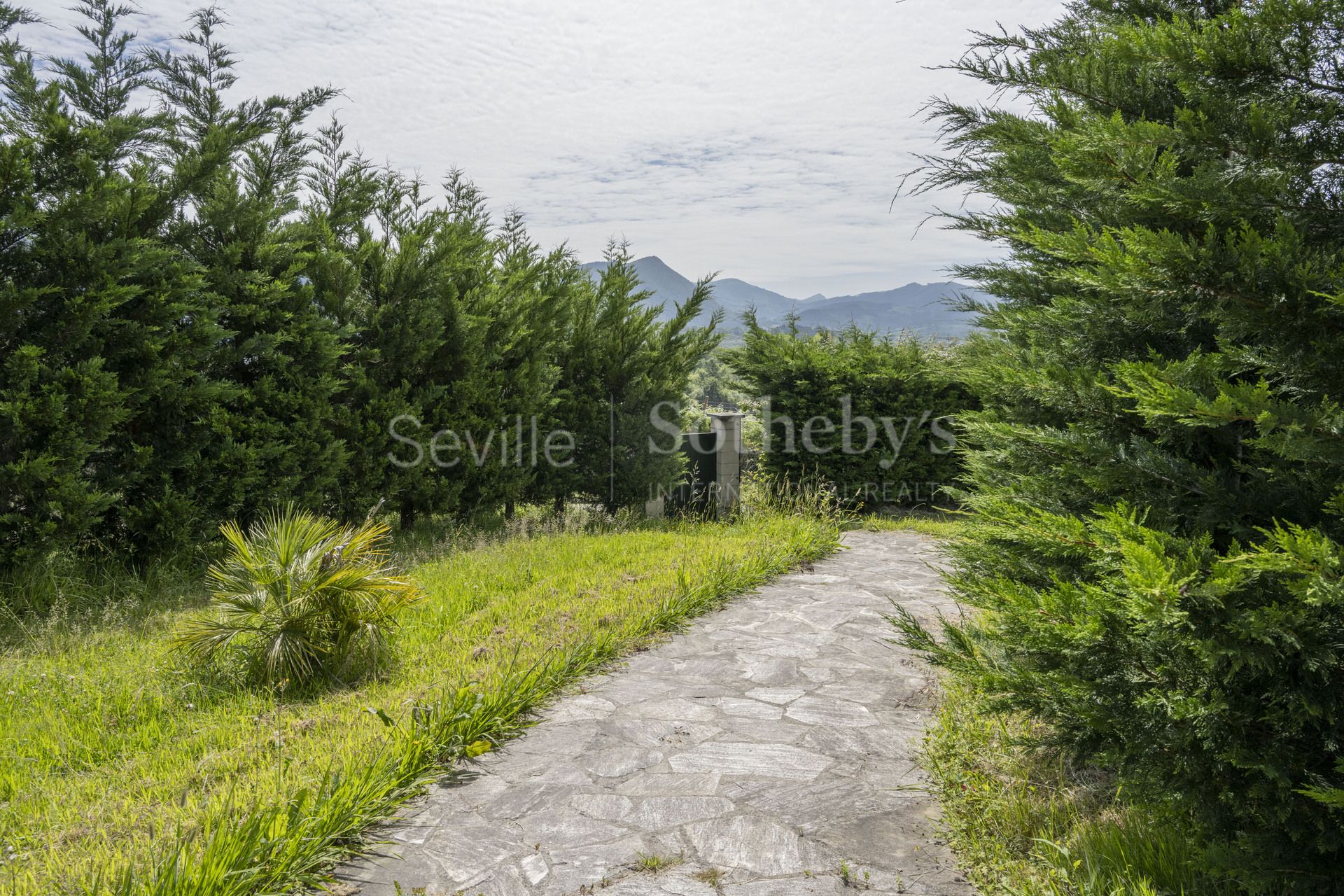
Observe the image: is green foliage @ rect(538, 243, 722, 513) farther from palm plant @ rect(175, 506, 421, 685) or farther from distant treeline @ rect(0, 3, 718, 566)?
palm plant @ rect(175, 506, 421, 685)

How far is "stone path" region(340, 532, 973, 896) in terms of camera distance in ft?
8.86

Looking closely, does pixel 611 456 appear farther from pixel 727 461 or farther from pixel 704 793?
pixel 704 793

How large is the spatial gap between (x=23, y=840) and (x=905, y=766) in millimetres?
3485

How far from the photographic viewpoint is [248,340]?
6.56 metres

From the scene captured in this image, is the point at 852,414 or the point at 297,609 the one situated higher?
the point at 852,414

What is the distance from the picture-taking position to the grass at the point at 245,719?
261cm

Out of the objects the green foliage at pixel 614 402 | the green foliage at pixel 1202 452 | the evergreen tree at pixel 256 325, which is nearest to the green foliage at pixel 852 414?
the green foliage at pixel 614 402

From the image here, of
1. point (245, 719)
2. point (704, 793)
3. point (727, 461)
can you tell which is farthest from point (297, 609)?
point (727, 461)

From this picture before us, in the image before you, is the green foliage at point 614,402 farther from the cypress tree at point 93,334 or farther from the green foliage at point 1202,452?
the green foliage at point 1202,452

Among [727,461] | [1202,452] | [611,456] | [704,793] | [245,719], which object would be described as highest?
[1202,452]

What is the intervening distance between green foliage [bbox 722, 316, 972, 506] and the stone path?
252 inches

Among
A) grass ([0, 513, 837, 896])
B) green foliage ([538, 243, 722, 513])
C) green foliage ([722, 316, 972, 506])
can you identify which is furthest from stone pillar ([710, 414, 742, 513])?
grass ([0, 513, 837, 896])

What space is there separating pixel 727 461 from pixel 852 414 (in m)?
2.55

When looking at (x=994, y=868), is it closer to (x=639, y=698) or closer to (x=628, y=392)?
(x=639, y=698)
